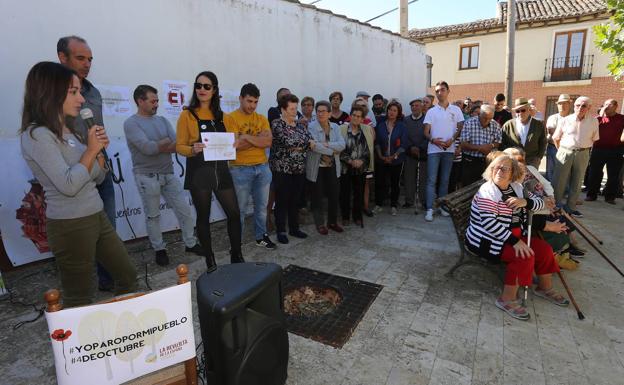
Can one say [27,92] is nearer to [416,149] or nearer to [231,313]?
[231,313]

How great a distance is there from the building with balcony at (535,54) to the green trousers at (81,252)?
67.9ft

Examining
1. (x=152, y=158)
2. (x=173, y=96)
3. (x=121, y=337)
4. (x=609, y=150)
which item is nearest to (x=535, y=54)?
(x=609, y=150)

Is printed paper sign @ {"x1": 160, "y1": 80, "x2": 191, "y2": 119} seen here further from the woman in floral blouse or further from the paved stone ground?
the paved stone ground

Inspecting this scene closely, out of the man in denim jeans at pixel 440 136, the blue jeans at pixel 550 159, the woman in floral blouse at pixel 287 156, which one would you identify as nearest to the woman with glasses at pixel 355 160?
the woman in floral blouse at pixel 287 156

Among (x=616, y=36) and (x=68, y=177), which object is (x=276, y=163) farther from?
(x=616, y=36)

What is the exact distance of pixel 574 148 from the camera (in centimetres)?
592

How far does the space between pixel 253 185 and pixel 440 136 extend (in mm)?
3425

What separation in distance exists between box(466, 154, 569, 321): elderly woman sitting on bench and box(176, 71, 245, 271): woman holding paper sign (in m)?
2.58

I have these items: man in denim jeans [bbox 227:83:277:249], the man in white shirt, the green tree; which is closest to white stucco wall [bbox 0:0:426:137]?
man in denim jeans [bbox 227:83:277:249]

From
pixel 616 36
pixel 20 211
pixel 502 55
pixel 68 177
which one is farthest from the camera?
pixel 502 55

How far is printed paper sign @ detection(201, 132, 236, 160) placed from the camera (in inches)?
135

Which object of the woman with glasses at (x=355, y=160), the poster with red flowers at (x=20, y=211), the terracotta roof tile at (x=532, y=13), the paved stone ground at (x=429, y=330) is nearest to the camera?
the paved stone ground at (x=429, y=330)

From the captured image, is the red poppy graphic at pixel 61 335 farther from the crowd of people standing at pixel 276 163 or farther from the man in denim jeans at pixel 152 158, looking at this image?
the man in denim jeans at pixel 152 158

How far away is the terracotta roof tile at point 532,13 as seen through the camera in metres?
16.4
